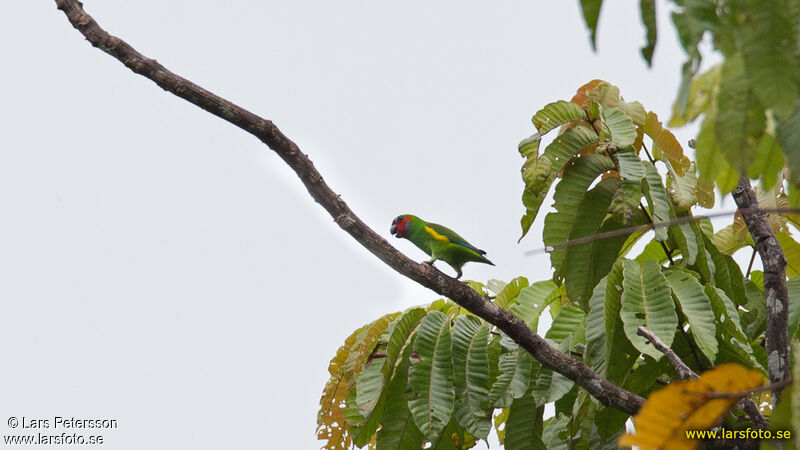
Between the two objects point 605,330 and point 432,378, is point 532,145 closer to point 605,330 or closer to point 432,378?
point 605,330

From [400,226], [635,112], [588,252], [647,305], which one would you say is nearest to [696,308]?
[647,305]

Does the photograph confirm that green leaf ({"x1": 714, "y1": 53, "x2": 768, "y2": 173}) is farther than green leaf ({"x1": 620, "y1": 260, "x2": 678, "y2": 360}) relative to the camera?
No

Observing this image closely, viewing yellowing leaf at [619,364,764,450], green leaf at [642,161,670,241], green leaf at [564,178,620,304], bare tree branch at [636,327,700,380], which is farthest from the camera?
green leaf at [564,178,620,304]

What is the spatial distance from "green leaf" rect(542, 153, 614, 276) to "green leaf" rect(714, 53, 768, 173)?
2614mm

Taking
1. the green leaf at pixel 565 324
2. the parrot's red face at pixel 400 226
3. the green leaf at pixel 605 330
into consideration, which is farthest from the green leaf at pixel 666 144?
the parrot's red face at pixel 400 226

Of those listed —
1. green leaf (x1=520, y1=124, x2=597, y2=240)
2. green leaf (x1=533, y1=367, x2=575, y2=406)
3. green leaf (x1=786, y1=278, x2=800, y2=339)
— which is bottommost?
green leaf (x1=533, y1=367, x2=575, y2=406)

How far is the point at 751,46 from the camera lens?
A: 1.42 m

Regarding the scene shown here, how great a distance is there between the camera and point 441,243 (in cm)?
591

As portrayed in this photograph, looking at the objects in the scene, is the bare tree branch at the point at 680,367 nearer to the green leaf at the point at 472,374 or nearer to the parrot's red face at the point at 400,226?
the green leaf at the point at 472,374

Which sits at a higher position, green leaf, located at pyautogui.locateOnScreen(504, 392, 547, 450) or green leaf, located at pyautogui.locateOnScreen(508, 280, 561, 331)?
green leaf, located at pyautogui.locateOnScreen(508, 280, 561, 331)

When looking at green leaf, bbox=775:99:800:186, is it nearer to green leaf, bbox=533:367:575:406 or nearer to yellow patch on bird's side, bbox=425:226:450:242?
green leaf, bbox=533:367:575:406

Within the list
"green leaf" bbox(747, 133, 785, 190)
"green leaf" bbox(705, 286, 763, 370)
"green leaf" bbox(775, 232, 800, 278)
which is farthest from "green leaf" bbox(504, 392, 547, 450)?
"green leaf" bbox(747, 133, 785, 190)

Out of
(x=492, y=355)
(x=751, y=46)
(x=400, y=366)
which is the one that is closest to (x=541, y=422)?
(x=492, y=355)

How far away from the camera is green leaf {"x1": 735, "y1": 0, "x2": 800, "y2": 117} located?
137cm
